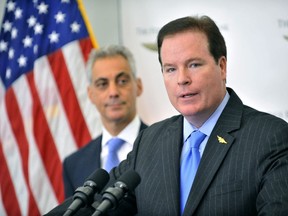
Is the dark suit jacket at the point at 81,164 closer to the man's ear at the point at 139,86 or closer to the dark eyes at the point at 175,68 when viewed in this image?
the man's ear at the point at 139,86

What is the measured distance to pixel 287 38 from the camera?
3840mm

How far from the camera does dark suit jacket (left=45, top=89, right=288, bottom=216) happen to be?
1.71 meters

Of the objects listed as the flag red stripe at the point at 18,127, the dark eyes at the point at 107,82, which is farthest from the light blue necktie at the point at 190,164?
the flag red stripe at the point at 18,127

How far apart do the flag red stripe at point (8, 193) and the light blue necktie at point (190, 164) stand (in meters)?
2.28

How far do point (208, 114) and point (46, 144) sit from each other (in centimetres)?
218

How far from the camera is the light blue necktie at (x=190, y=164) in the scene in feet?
6.44

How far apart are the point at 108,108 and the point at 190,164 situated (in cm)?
164

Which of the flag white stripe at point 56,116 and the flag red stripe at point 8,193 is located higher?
the flag white stripe at point 56,116

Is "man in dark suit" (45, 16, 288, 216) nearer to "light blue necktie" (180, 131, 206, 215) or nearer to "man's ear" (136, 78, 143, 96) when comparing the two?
"light blue necktie" (180, 131, 206, 215)

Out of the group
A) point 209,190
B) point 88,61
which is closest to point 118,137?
point 88,61

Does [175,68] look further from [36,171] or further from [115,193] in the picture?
[36,171]

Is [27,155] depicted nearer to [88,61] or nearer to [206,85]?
[88,61]

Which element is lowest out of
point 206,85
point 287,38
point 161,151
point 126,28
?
point 161,151

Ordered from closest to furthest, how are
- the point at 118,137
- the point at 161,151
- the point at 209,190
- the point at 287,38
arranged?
the point at 209,190 < the point at 161,151 < the point at 118,137 < the point at 287,38
